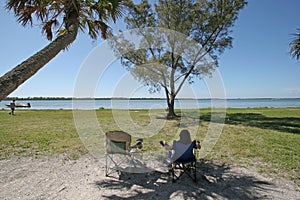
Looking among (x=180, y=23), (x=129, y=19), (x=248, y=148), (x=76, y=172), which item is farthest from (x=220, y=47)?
(x=76, y=172)

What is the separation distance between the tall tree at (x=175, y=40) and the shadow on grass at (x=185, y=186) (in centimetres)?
1006

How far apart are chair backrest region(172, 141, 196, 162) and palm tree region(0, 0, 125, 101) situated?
8.80 feet

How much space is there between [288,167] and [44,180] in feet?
17.0

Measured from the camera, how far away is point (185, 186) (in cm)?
358

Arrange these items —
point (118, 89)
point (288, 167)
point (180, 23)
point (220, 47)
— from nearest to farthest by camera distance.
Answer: point (288, 167) < point (118, 89) < point (180, 23) < point (220, 47)

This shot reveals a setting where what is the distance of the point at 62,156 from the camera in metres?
5.29

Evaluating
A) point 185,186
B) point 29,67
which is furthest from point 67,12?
point 185,186

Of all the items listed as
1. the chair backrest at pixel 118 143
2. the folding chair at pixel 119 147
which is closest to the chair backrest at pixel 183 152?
the folding chair at pixel 119 147

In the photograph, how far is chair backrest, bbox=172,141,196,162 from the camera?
379cm

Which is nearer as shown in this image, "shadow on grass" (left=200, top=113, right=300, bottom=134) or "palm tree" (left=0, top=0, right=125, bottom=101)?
"palm tree" (left=0, top=0, right=125, bottom=101)

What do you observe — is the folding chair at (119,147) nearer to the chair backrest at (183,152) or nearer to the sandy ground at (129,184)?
the sandy ground at (129,184)

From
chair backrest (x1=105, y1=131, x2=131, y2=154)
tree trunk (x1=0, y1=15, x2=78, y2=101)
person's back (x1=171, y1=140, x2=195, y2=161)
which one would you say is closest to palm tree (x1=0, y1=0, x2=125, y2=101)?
tree trunk (x1=0, y1=15, x2=78, y2=101)

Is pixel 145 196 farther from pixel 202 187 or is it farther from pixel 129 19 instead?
pixel 129 19

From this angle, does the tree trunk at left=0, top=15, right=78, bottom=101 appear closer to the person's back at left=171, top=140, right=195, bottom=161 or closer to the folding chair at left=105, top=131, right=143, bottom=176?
the folding chair at left=105, top=131, right=143, bottom=176
